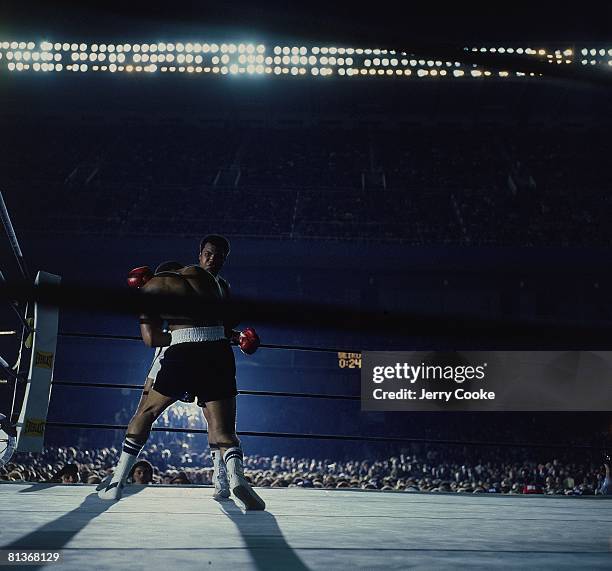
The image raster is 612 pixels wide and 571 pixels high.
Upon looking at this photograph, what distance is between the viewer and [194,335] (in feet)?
9.29

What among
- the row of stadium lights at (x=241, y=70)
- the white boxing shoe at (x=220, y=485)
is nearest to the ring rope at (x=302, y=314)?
the white boxing shoe at (x=220, y=485)

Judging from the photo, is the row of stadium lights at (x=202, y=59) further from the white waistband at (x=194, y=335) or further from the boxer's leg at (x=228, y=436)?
the boxer's leg at (x=228, y=436)

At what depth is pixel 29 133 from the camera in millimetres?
20594

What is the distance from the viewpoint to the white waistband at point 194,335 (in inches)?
111

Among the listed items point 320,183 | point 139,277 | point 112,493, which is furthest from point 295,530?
point 320,183

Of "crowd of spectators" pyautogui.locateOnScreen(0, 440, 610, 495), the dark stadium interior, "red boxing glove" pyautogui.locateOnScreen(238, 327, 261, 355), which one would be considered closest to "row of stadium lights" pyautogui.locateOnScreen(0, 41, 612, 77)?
the dark stadium interior

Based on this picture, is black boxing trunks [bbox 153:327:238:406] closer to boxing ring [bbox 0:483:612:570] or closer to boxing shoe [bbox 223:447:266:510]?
boxing shoe [bbox 223:447:266:510]

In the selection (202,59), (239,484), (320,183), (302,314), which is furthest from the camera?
(202,59)

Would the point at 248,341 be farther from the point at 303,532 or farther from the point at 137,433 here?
the point at 303,532

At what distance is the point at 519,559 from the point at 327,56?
18.6 meters

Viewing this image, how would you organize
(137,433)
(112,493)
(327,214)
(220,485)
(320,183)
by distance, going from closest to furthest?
1. (112,493)
2. (137,433)
3. (220,485)
4. (327,214)
5. (320,183)

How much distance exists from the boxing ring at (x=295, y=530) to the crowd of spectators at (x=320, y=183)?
13724 millimetres

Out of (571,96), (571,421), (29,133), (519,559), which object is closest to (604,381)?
(571,421)

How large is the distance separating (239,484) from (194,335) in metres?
0.60
